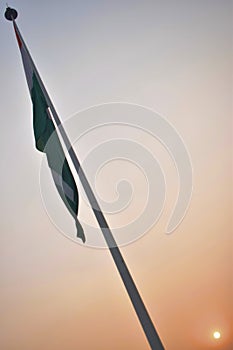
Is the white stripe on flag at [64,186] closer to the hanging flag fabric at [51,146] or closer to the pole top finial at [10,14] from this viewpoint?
the hanging flag fabric at [51,146]

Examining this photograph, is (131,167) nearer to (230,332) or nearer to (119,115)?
(119,115)

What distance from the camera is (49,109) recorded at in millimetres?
8711

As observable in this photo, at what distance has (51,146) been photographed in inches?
324

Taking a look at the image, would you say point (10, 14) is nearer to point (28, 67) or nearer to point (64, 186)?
point (28, 67)

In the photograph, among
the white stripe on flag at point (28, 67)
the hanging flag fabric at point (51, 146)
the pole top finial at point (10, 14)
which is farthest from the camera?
the pole top finial at point (10, 14)

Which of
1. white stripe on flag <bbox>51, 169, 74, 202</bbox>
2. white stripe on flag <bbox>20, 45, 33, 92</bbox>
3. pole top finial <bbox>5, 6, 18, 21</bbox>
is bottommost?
white stripe on flag <bbox>51, 169, 74, 202</bbox>

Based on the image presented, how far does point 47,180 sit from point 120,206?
10.1 feet

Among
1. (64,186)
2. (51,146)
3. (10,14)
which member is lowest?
(64,186)

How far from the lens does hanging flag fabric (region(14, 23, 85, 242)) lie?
7797mm

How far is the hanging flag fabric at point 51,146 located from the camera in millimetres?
7797

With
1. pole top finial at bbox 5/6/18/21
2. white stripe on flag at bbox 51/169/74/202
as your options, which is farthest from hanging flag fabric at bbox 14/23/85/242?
pole top finial at bbox 5/6/18/21

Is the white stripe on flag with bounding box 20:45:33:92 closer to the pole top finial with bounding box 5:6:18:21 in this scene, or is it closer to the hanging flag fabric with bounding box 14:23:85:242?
the hanging flag fabric with bounding box 14:23:85:242

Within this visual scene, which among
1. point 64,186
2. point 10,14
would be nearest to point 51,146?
point 64,186

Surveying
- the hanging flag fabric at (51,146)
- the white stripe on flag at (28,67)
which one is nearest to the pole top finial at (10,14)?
the white stripe on flag at (28,67)
